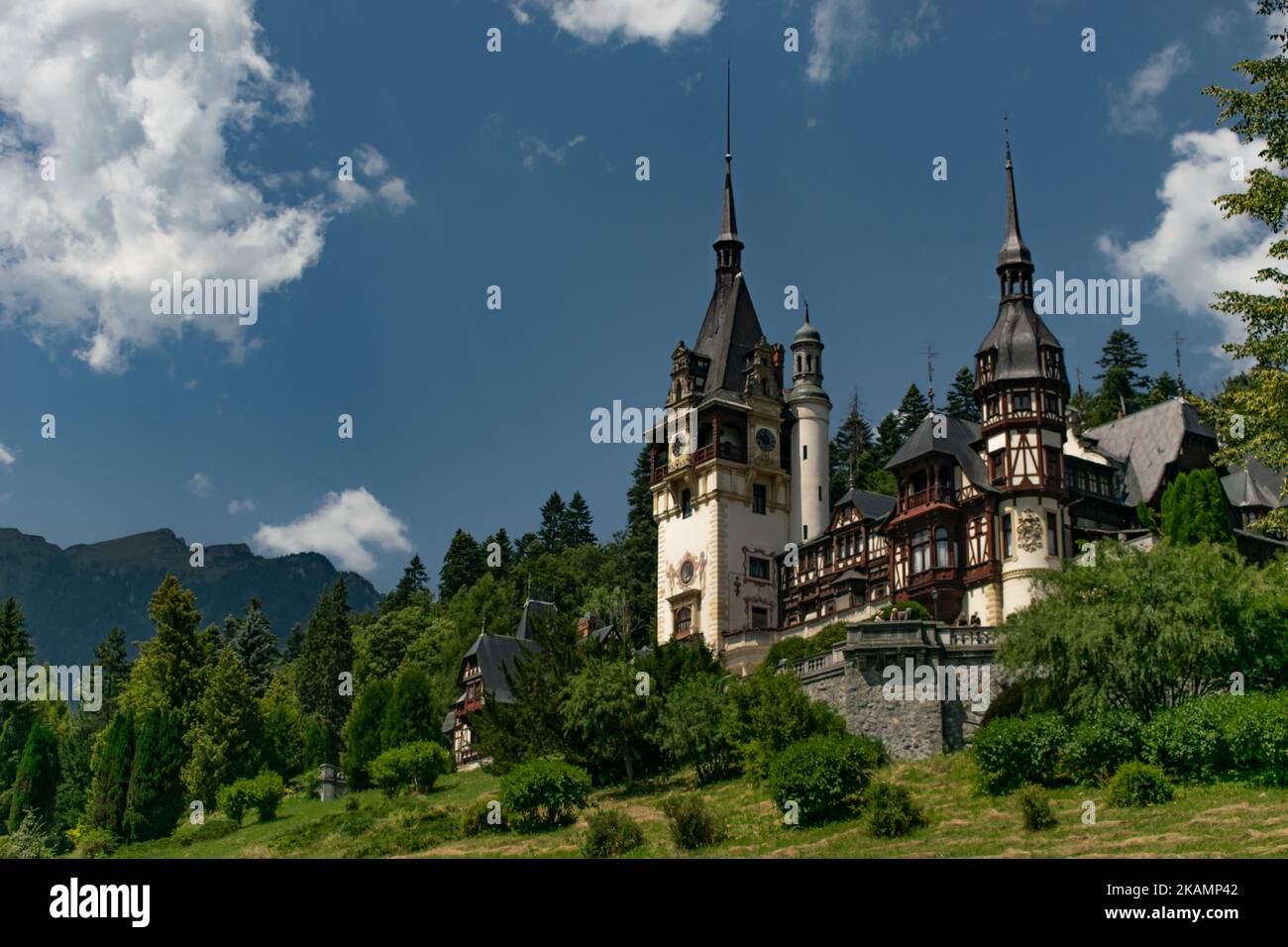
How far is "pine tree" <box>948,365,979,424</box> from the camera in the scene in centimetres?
10106

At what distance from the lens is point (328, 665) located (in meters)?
94.2

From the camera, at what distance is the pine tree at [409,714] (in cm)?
6712

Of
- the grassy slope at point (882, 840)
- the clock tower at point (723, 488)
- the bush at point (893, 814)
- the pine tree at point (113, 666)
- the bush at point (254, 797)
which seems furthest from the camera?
the pine tree at point (113, 666)

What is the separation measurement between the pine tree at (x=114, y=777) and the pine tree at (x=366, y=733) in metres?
10.1

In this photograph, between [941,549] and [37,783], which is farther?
[37,783]

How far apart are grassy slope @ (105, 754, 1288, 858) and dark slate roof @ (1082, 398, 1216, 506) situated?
26.3 meters

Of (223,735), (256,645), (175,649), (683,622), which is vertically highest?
(256,645)

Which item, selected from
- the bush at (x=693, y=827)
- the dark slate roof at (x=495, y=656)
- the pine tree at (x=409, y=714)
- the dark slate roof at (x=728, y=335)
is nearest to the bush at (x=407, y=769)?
the pine tree at (x=409, y=714)

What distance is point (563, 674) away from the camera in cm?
→ 5175

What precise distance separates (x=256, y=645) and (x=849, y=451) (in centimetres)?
4805

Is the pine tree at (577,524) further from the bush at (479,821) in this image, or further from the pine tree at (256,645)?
the bush at (479,821)

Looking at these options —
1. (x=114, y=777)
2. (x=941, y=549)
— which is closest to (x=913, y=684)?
(x=941, y=549)

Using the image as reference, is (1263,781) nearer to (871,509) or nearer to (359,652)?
(871,509)

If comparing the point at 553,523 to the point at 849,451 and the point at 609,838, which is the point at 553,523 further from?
the point at 609,838
